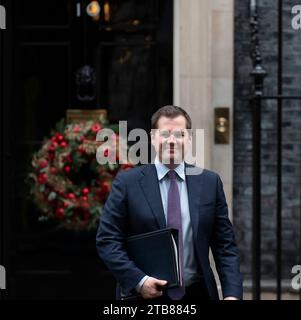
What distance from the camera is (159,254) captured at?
3.88 metres

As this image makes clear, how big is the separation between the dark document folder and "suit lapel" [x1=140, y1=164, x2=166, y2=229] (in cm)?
12

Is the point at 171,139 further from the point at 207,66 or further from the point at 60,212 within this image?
the point at 60,212

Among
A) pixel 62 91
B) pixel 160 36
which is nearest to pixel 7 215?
pixel 62 91

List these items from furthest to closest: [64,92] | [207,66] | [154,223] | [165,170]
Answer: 1. [64,92]
2. [207,66]
3. [165,170]
4. [154,223]

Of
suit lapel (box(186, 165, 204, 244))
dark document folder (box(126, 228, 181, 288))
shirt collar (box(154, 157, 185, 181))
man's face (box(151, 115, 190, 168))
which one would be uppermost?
man's face (box(151, 115, 190, 168))

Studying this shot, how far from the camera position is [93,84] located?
717 centimetres

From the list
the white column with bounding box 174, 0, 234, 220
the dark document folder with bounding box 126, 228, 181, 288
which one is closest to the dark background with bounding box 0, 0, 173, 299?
the white column with bounding box 174, 0, 234, 220

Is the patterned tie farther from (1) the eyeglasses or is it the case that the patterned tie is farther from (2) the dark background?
(2) the dark background

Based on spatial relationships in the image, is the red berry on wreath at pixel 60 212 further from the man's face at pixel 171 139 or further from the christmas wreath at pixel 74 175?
the man's face at pixel 171 139

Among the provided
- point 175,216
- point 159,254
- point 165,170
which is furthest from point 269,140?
point 159,254

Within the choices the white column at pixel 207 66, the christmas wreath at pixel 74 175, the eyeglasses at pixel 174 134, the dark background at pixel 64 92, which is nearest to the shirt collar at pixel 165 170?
the eyeglasses at pixel 174 134

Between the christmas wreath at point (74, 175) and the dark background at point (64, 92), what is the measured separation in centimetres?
26

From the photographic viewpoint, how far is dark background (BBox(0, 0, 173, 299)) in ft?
23.5

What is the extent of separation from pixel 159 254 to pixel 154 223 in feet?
0.56
